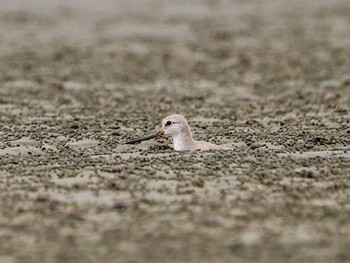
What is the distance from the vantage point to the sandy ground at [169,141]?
7.72 m

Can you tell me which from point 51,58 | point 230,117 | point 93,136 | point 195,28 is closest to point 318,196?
point 93,136

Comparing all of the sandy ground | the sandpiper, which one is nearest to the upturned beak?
the sandpiper

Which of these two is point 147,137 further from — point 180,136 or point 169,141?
point 169,141

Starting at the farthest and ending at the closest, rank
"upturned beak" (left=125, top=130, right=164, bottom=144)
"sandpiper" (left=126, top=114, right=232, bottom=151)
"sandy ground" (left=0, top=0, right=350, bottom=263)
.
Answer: "upturned beak" (left=125, top=130, right=164, bottom=144), "sandpiper" (left=126, top=114, right=232, bottom=151), "sandy ground" (left=0, top=0, right=350, bottom=263)

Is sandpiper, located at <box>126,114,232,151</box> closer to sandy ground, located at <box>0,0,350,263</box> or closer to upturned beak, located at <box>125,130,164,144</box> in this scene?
upturned beak, located at <box>125,130,164,144</box>

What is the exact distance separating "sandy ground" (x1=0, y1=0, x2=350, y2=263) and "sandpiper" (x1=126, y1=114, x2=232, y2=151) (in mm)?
167

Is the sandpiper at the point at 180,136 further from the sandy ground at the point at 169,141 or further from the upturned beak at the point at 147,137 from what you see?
the sandy ground at the point at 169,141

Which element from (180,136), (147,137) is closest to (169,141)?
(147,137)

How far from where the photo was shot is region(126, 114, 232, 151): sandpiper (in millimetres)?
11039

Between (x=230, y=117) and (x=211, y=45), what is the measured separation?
24.2 feet

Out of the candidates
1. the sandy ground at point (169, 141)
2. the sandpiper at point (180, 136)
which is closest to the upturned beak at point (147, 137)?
the sandpiper at point (180, 136)

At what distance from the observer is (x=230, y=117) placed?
13.3 m

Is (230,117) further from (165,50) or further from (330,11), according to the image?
(330,11)

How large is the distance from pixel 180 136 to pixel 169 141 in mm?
938
